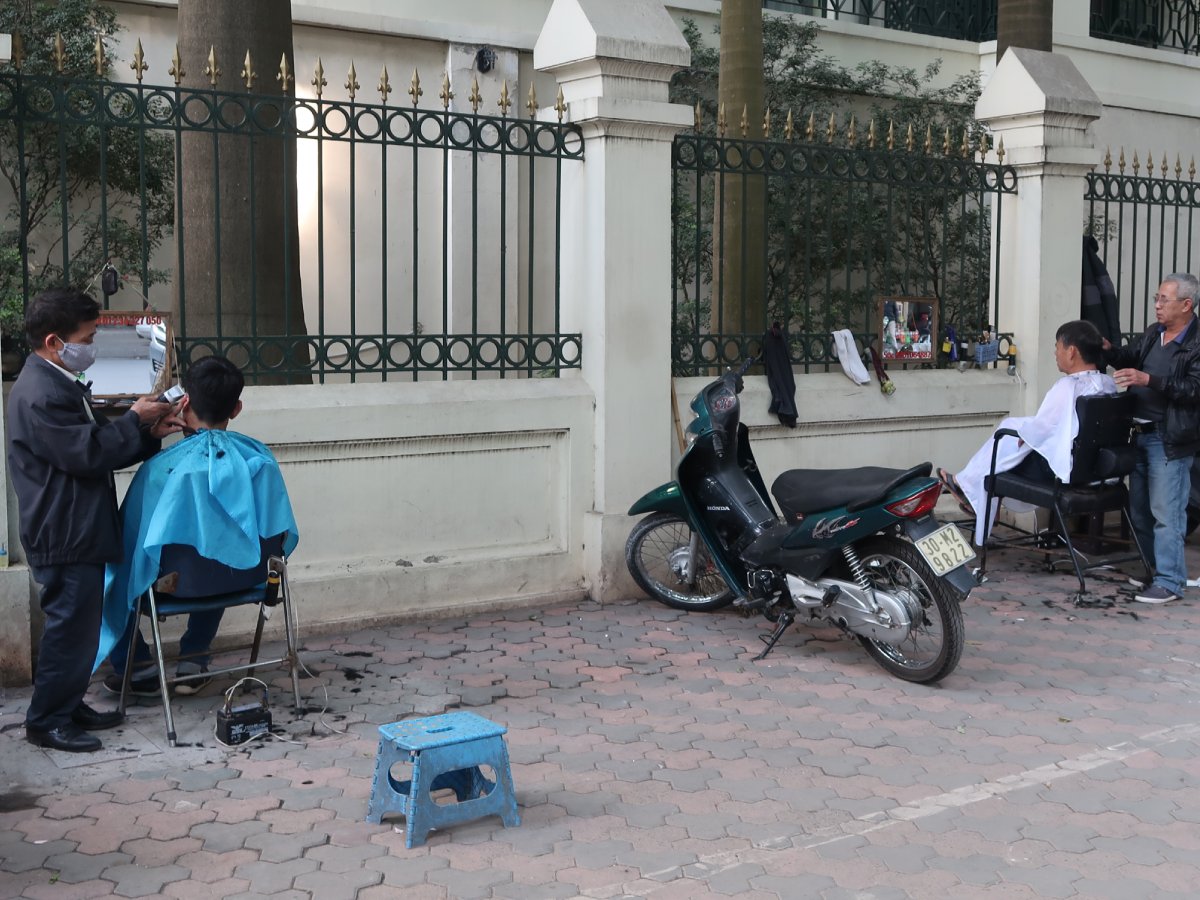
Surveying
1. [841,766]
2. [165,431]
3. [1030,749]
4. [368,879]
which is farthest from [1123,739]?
[165,431]

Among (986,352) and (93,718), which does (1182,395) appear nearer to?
(986,352)

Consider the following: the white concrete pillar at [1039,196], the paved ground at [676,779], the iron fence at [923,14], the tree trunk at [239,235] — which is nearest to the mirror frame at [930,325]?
the white concrete pillar at [1039,196]

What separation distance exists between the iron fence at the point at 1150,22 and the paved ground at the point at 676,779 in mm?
14392

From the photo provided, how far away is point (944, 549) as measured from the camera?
5742 mm

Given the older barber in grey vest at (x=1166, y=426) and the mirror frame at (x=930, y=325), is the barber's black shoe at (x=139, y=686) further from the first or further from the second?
the older barber in grey vest at (x=1166, y=426)

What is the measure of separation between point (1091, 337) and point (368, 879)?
5711 mm

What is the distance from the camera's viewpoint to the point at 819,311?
1406 cm

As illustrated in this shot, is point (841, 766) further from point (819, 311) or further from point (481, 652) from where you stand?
point (819, 311)

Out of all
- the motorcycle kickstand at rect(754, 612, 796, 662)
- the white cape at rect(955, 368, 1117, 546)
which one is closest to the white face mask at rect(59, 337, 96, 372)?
the motorcycle kickstand at rect(754, 612, 796, 662)

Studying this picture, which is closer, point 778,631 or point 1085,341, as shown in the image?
point 778,631

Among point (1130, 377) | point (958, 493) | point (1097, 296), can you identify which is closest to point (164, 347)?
point (958, 493)

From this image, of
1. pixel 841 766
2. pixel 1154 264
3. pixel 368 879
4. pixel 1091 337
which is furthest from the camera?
pixel 1154 264

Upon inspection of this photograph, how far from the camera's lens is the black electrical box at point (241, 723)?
5.07 metres

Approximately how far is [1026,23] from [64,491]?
437 inches
